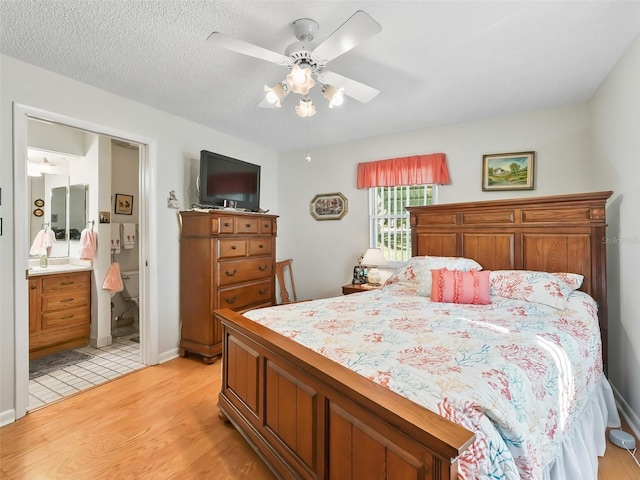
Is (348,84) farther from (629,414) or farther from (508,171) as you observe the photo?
(629,414)

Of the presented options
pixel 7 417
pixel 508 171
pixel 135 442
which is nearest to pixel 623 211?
pixel 508 171

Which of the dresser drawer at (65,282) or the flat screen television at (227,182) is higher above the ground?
the flat screen television at (227,182)

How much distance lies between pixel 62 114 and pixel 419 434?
3196mm

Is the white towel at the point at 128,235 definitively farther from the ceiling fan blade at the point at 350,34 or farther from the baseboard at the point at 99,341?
the ceiling fan blade at the point at 350,34

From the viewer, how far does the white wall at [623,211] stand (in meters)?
2.05

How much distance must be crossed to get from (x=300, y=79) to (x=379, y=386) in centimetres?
157

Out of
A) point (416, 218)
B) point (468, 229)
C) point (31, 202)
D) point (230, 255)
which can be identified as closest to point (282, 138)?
point (230, 255)

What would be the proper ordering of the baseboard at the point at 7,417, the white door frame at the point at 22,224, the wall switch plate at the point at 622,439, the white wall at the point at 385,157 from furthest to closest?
the white wall at the point at 385,157, the white door frame at the point at 22,224, the baseboard at the point at 7,417, the wall switch plate at the point at 622,439

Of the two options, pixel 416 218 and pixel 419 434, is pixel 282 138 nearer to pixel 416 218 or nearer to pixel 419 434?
pixel 416 218

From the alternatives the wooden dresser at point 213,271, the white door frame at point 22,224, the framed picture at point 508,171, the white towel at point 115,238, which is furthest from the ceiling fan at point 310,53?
the white towel at point 115,238

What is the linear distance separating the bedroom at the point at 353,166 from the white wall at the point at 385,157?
10mm

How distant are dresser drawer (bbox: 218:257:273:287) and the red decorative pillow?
2.00m

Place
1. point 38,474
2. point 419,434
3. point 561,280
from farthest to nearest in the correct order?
point 561,280
point 38,474
point 419,434

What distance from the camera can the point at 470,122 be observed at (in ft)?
11.2
